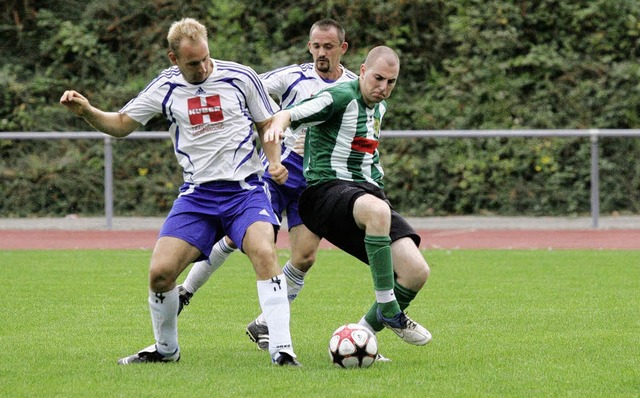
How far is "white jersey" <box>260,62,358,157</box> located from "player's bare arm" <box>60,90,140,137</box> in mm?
1570

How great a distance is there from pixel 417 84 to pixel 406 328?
13.5 meters

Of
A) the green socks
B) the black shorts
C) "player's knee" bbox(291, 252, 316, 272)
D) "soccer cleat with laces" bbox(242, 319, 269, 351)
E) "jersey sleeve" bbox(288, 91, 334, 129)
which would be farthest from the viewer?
"player's knee" bbox(291, 252, 316, 272)

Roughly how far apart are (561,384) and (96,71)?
648 inches

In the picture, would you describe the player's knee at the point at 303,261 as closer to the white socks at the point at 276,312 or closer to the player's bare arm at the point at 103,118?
the white socks at the point at 276,312

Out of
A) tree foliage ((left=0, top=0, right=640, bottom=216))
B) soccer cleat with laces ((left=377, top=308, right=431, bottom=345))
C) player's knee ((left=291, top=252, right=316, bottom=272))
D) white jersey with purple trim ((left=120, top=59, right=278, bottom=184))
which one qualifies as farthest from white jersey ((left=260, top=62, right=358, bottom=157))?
tree foliage ((left=0, top=0, right=640, bottom=216))

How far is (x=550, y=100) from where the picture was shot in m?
18.5

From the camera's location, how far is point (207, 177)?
21.1ft

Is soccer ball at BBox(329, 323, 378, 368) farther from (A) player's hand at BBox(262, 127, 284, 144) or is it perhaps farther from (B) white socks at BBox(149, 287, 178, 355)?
(A) player's hand at BBox(262, 127, 284, 144)

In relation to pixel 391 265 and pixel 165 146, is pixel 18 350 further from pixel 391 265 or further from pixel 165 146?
pixel 165 146

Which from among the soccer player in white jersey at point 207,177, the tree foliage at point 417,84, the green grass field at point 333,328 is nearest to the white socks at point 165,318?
the soccer player in white jersey at point 207,177

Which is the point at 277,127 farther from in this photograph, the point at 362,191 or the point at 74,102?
the point at 74,102

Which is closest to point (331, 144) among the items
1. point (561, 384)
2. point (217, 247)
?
point (217, 247)

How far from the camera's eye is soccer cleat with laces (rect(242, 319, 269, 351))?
714 cm

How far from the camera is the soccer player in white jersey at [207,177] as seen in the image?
6.26 meters
